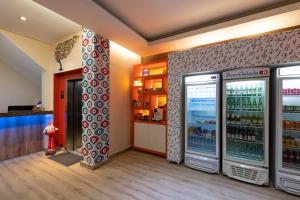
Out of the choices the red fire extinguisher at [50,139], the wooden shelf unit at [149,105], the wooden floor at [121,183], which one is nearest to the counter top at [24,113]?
the red fire extinguisher at [50,139]

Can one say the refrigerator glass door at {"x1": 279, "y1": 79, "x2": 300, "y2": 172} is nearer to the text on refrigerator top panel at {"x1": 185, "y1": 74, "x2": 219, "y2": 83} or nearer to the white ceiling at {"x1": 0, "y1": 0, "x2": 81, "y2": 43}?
the text on refrigerator top panel at {"x1": 185, "y1": 74, "x2": 219, "y2": 83}

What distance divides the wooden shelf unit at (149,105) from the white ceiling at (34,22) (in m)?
1.89

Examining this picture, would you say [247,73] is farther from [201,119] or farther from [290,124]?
[201,119]

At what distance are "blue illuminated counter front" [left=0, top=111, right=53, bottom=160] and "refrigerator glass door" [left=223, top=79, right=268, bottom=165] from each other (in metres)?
4.39

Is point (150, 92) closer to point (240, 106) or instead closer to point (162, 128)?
point (162, 128)

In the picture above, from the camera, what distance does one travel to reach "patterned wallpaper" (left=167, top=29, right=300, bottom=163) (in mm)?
2201

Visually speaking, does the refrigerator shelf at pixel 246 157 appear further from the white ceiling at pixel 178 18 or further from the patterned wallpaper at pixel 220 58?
the white ceiling at pixel 178 18

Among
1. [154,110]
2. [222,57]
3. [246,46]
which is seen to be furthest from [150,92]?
[246,46]

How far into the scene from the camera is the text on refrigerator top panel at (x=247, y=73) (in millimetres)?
2324

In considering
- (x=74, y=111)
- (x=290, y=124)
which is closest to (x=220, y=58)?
(x=290, y=124)

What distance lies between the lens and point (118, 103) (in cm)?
366


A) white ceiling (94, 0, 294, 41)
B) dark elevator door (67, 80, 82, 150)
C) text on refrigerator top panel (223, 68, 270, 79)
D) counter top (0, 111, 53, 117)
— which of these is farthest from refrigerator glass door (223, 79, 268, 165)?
counter top (0, 111, 53, 117)

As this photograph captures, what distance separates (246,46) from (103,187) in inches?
129

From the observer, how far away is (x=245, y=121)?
2609 millimetres
